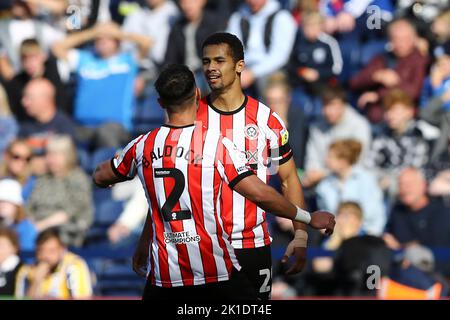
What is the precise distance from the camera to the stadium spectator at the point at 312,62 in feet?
33.7

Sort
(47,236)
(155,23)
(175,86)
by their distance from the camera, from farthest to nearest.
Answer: (155,23) < (47,236) < (175,86)

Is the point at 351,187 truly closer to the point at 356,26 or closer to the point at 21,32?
the point at 356,26

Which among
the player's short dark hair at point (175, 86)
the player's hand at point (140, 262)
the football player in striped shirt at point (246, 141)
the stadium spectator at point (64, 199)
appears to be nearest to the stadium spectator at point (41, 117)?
the stadium spectator at point (64, 199)

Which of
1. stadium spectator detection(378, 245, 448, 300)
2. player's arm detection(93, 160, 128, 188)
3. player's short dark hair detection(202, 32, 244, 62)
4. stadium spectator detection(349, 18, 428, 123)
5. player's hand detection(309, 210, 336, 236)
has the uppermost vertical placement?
player's short dark hair detection(202, 32, 244, 62)

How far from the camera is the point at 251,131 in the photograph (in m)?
6.03

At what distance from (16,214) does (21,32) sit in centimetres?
213

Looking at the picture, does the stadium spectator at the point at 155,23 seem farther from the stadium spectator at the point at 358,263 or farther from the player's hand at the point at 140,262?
the player's hand at the point at 140,262

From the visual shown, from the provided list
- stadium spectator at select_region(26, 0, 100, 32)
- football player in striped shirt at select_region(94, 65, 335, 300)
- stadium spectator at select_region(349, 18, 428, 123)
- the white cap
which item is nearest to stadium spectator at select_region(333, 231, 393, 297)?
stadium spectator at select_region(349, 18, 428, 123)

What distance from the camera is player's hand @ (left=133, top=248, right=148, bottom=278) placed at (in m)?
6.10

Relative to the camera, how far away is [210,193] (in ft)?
18.2


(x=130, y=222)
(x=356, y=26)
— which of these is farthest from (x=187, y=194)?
(x=356, y=26)

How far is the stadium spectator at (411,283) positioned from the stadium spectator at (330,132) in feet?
3.84

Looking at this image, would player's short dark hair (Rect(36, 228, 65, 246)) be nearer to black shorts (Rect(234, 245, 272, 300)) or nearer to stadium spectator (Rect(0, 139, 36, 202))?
stadium spectator (Rect(0, 139, 36, 202))

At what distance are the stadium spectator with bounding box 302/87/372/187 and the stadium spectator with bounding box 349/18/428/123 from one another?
278mm
